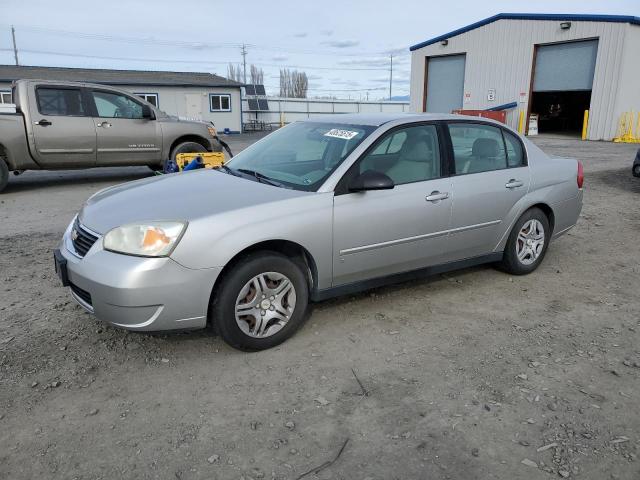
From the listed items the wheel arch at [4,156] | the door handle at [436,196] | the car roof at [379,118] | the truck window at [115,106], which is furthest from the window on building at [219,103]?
the door handle at [436,196]

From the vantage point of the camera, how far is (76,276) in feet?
10.8

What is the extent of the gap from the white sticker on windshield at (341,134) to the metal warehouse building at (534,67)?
21.7m

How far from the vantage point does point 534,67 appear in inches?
958

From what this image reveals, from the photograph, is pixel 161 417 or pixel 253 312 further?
pixel 253 312

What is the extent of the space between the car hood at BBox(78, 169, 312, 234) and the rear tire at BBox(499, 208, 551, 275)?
2319 millimetres

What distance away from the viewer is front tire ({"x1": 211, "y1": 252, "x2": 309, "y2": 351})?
328 cm

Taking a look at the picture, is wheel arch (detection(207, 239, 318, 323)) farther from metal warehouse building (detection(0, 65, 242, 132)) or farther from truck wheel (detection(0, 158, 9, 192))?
metal warehouse building (detection(0, 65, 242, 132))

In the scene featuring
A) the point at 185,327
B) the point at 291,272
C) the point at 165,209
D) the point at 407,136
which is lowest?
the point at 185,327

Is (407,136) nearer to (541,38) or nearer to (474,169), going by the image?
(474,169)

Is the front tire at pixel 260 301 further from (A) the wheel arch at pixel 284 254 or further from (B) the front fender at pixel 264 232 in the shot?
(B) the front fender at pixel 264 232

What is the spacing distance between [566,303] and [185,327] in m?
3.17

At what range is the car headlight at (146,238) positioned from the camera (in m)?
3.10

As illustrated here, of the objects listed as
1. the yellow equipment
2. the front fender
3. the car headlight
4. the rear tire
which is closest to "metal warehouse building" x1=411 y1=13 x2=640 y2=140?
the yellow equipment

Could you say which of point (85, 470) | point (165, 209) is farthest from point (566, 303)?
point (85, 470)
